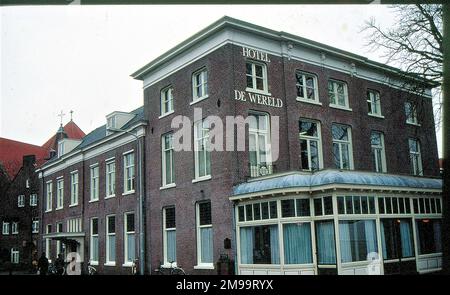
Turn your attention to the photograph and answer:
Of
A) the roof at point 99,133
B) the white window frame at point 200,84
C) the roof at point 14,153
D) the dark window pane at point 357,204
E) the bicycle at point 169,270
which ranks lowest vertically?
the bicycle at point 169,270

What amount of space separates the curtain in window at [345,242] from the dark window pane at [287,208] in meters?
1.13

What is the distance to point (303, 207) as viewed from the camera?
383 inches

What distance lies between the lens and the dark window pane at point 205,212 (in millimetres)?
11672

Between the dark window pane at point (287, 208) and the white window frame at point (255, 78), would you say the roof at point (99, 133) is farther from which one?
the dark window pane at point (287, 208)

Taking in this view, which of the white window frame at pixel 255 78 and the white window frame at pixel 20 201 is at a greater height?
the white window frame at pixel 255 78

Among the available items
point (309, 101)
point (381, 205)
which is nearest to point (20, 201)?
point (381, 205)

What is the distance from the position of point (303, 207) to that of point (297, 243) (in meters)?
0.83

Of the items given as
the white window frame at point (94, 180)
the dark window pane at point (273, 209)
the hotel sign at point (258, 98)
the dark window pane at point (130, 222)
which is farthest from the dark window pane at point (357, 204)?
the dark window pane at point (130, 222)

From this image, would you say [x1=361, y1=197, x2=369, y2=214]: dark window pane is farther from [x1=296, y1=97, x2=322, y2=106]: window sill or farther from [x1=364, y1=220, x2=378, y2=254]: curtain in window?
[x1=296, y1=97, x2=322, y2=106]: window sill

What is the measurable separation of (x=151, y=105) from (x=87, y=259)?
4.95 m

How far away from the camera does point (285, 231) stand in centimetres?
986

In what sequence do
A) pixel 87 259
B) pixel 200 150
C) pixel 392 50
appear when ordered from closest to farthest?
1. pixel 392 50
2. pixel 200 150
3. pixel 87 259
